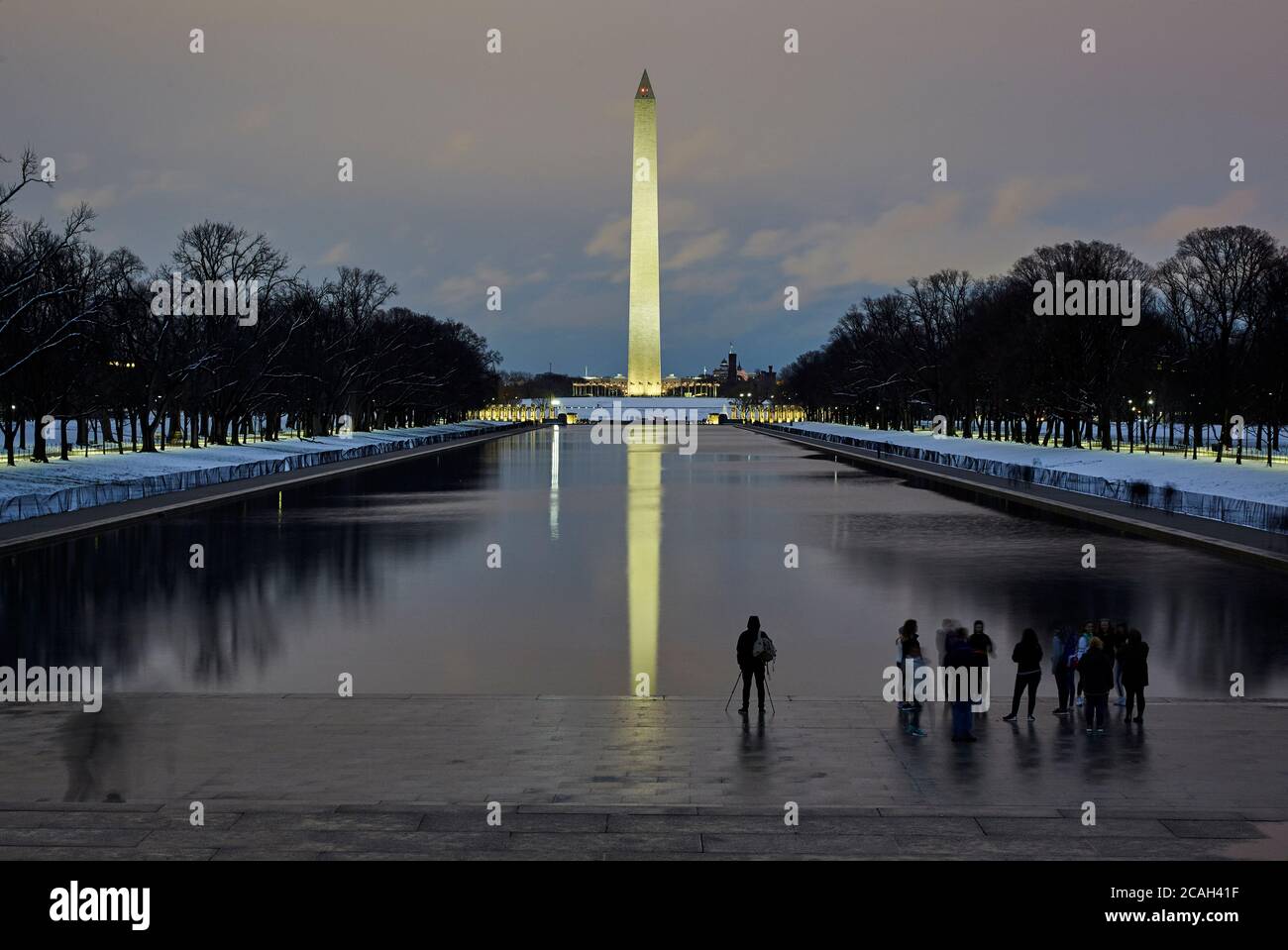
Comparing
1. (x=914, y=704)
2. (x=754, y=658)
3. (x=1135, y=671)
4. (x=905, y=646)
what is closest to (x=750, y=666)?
(x=754, y=658)

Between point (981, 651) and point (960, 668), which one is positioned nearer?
point (960, 668)

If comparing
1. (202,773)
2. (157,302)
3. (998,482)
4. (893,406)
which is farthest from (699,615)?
(893,406)

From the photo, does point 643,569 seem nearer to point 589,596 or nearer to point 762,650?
point 589,596

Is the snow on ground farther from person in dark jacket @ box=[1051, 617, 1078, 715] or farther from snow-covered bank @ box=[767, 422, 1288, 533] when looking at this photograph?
person in dark jacket @ box=[1051, 617, 1078, 715]

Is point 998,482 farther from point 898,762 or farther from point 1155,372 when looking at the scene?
point 898,762

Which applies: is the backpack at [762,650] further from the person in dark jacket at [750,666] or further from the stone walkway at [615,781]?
the stone walkway at [615,781]
